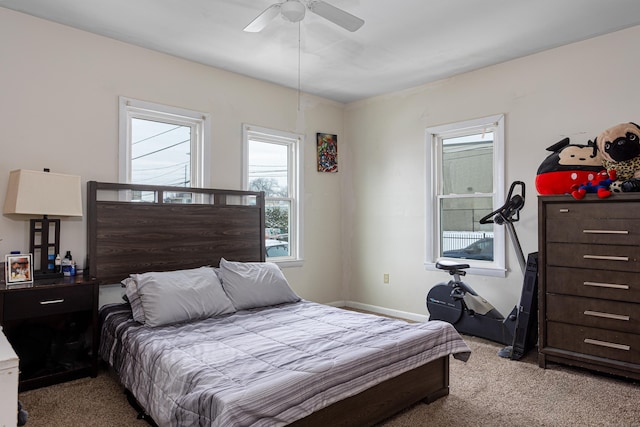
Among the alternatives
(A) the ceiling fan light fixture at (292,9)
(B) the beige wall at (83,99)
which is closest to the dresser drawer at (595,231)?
(A) the ceiling fan light fixture at (292,9)

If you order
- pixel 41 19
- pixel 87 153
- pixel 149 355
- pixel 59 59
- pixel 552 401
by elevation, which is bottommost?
pixel 552 401

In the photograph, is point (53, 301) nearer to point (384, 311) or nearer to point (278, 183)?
point (278, 183)

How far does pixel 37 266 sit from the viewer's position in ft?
9.98

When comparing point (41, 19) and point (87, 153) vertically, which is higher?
point (41, 19)

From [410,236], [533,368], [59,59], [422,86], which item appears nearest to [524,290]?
[533,368]

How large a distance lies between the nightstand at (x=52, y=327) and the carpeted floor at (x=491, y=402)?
0.11 m

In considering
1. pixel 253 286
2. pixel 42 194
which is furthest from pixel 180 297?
pixel 42 194

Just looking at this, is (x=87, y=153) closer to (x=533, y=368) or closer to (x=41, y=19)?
(x=41, y=19)

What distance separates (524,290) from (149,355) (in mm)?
2837

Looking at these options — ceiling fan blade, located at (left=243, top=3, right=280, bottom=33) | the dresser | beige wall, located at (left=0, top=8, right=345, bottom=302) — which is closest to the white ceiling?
beige wall, located at (left=0, top=8, right=345, bottom=302)

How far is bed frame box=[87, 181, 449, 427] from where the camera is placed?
8.61ft

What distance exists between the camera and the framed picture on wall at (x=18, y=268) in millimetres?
2754

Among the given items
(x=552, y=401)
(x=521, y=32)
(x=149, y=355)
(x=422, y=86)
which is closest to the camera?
(x=149, y=355)

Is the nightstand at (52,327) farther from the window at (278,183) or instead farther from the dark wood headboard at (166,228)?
the window at (278,183)
